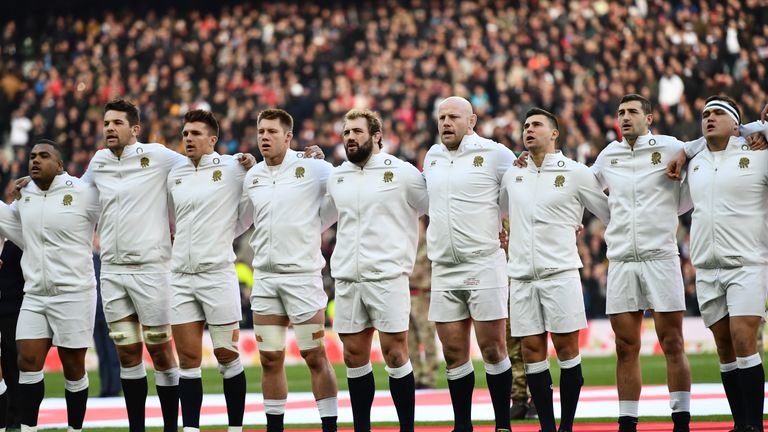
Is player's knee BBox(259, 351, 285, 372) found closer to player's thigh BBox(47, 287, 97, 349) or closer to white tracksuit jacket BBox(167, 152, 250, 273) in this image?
white tracksuit jacket BBox(167, 152, 250, 273)

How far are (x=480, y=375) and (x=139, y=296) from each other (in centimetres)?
872

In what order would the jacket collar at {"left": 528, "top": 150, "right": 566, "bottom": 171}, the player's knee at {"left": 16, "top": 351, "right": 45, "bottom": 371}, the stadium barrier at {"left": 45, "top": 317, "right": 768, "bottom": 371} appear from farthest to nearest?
the stadium barrier at {"left": 45, "top": 317, "right": 768, "bottom": 371} → the player's knee at {"left": 16, "top": 351, "right": 45, "bottom": 371} → the jacket collar at {"left": 528, "top": 150, "right": 566, "bottom": 171}

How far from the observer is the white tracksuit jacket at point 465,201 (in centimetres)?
982

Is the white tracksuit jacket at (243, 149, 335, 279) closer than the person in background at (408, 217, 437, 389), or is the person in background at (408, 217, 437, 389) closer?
the white tracksuit jacket at (243, 149, 335, 279)

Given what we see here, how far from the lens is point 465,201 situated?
988 cm

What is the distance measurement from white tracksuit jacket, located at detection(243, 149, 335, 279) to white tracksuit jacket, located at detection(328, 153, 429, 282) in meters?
0.19

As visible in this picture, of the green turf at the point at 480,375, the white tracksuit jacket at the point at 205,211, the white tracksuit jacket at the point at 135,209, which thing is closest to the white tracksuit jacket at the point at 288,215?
the white tracksuit jacket at the point at 205,211

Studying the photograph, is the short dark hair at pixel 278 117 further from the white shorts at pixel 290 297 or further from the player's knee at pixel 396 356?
the player's knee at pixel 396 356

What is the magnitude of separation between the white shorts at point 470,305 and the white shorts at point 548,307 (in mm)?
143

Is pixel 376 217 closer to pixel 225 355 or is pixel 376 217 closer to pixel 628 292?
pixel 225 355

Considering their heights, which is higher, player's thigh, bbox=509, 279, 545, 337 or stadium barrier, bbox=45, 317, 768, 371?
player's thigh, bbox=509, 279, 545, 337

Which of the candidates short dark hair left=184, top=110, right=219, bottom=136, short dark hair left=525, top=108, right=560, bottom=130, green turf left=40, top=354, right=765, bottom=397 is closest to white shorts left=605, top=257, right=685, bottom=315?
short dark hair left=525, top=108, right=560, bottom=130

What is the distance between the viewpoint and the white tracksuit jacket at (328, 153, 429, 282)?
32.1 ft

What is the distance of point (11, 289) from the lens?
40.1 feet
